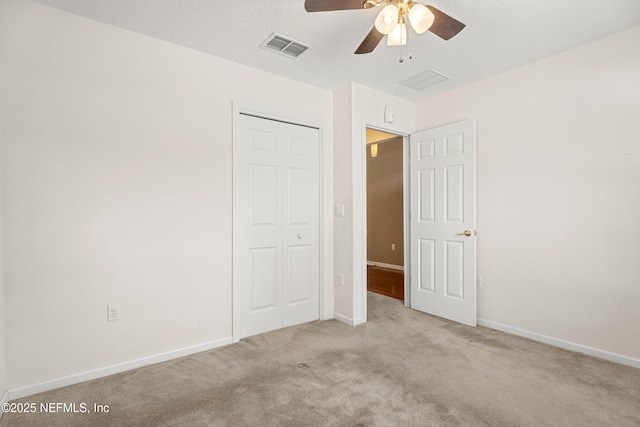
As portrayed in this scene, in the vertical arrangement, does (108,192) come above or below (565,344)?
above

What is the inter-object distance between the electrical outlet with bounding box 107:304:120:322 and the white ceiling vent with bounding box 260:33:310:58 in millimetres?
2291

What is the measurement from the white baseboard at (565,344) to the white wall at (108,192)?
2.60 metres

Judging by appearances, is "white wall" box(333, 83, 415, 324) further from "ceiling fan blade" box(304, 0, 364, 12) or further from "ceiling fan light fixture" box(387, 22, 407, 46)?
"ceiling fan blade" box(304, 0, 364, 12)

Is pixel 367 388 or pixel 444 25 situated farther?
pixel 367 388

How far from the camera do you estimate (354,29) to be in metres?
2.38

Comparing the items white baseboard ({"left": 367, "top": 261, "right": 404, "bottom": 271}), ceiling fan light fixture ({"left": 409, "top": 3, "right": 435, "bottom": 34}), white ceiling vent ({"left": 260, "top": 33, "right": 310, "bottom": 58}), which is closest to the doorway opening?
white baseboard ({"left": 367, "top": 261, "right": 404, "bottom": 271})

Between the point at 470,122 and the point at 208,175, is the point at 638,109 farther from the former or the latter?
the point at 208,175

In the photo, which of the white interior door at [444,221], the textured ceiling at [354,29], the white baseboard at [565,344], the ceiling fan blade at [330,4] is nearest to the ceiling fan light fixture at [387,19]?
the ceiling fan blade at [330,4]

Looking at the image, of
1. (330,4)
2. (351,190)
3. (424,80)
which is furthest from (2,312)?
(424,80)

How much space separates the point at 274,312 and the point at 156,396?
51.4 inches

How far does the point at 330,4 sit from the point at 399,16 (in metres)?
0.43

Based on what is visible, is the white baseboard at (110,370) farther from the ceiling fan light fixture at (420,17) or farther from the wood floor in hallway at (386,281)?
the ceiling fan light fixture at (420,17)

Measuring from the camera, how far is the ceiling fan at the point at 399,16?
1748 mm

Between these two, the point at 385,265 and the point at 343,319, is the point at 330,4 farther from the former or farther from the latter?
the point at 385,265
